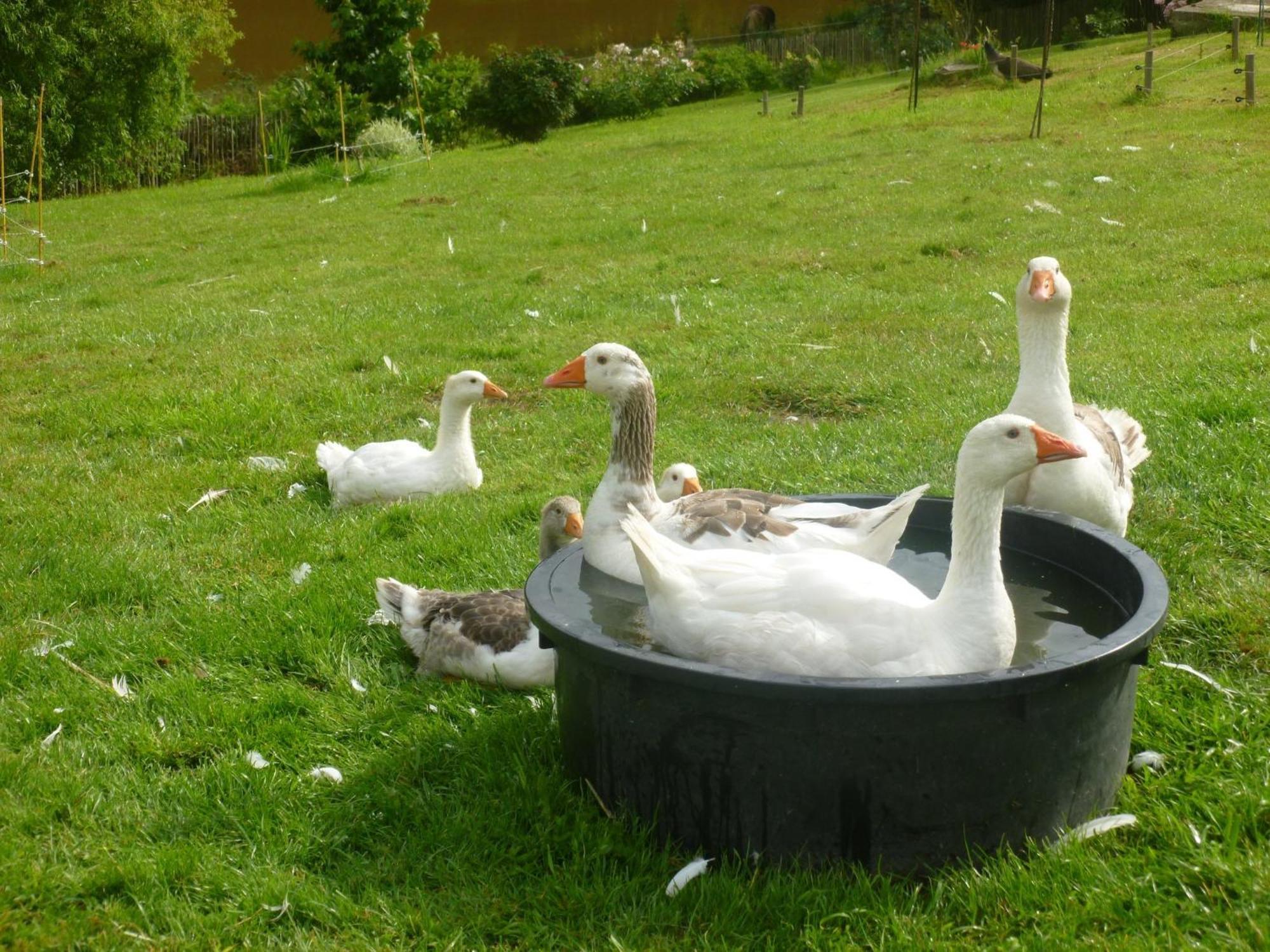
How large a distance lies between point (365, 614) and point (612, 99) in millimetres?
23906

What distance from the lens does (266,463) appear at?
21.5 ft

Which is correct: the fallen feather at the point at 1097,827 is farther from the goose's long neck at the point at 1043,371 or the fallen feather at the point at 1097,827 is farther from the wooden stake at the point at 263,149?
the wooden stake at the point at 263,149

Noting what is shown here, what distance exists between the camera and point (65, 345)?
9352 millimetres

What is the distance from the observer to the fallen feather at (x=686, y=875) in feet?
9.62

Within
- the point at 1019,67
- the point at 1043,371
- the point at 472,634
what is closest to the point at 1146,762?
the point at 1043,371

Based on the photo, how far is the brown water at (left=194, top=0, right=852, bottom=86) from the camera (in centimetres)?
3017

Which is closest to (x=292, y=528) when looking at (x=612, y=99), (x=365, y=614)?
(x=365, y=614)

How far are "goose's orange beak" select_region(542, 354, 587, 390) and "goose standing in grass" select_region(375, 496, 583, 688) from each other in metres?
0.79

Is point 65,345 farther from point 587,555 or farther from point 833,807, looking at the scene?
point 833,807

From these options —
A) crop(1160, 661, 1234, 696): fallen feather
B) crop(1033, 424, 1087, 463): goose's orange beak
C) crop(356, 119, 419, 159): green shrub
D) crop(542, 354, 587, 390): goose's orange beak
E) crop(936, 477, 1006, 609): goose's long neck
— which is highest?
crop(356, 119, 419, 159): green shrub

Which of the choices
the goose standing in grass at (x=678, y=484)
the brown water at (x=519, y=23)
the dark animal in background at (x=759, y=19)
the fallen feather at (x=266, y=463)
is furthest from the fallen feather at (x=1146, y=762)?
the dark animal in background at (x=759, y=19)

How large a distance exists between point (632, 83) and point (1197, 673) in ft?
83.6

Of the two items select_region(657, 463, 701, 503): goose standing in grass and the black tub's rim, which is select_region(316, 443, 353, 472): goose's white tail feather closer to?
select_region(657, 463, 701, 503): goose standing in grass

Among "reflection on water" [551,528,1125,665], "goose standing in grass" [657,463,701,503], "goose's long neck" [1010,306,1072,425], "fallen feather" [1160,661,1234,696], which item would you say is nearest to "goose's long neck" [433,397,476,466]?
"goose standing in grass" [657,463,701,503]
